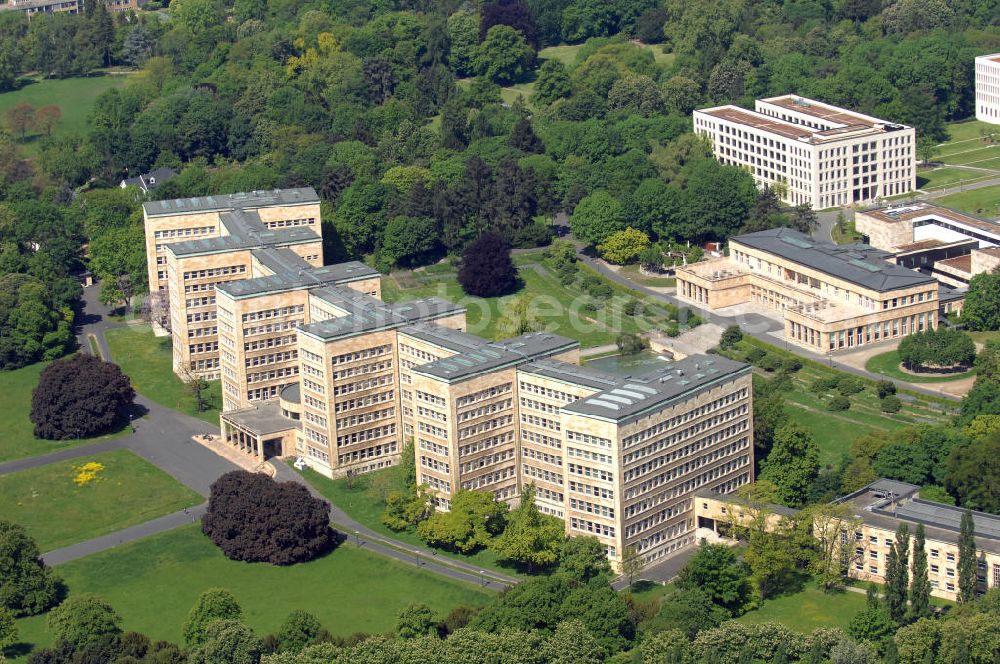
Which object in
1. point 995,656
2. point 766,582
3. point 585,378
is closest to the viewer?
point 995,656

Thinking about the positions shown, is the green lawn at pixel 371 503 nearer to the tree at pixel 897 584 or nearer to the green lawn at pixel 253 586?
the green lawn at pixel 253 586

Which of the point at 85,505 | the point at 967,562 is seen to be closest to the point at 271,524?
the point at 85,505

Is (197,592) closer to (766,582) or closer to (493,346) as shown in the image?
(493,346)

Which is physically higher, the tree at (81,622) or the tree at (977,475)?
the tree at (977,475)

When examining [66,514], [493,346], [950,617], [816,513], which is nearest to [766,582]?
[816,513]

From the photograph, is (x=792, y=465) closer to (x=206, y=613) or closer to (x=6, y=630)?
(x=206, y=613)

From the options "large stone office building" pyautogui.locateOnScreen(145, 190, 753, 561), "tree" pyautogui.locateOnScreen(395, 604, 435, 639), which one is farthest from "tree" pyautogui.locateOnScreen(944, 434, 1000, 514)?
"tree" pyautogui.locateOnScreen(395, 604, 435, 639)

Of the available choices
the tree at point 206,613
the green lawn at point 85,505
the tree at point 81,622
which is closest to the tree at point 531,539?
the tree at point 206,613
